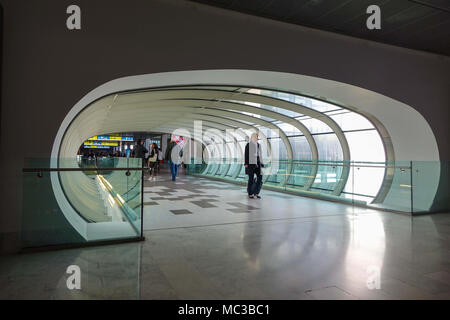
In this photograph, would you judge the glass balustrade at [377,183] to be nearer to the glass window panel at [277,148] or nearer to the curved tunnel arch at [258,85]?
the curved tunnel arch at [258,85]

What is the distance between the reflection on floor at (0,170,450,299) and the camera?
258 cm

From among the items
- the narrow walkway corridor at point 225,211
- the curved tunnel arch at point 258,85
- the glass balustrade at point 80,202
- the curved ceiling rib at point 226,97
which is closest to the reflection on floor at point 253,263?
the narrow walkway corridor at point 225,211

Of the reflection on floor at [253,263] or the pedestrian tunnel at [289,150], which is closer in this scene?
the reflection on floor at [253,263]

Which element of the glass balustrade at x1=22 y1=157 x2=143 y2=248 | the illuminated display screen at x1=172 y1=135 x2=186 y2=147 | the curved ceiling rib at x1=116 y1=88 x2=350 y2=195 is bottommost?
the glass balustrade at x1=22 y1=157 x2=143 y2=248

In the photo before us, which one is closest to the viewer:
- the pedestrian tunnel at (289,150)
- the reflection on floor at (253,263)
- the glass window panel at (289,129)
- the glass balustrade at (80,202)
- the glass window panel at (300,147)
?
the reflection on floor at (253,263)

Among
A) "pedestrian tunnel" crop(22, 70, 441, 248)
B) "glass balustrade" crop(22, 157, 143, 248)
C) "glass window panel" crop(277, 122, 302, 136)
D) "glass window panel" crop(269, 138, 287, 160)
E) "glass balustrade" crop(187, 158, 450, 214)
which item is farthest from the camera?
"glass window panel" crop(269, 138, 287, 160)

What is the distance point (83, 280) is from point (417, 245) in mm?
4314

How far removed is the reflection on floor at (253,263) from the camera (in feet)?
8.47

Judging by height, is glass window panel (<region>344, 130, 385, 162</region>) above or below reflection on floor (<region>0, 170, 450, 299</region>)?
above

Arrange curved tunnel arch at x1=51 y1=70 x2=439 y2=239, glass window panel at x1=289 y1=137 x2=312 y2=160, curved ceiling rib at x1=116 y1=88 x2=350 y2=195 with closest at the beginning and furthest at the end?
curved tunnel arch at x1=51 y1=70 x2=439 y2=239, curved ceiling rib at x1=116 y1=88 x2=350 y2=195, glass window panel at x1=289 y1=137 x2=312 y2=160

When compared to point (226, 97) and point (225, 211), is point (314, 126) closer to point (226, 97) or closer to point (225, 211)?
point (226, 97)

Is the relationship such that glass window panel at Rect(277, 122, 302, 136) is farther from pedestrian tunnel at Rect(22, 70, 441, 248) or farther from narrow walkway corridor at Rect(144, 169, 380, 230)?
narrow walkway corridor at Rect(144, 169, 380, 230)

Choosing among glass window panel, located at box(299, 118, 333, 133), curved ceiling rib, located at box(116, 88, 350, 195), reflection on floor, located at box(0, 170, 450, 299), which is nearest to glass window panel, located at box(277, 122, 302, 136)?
glass window panel, located at box(299, 118, 333, 133)
